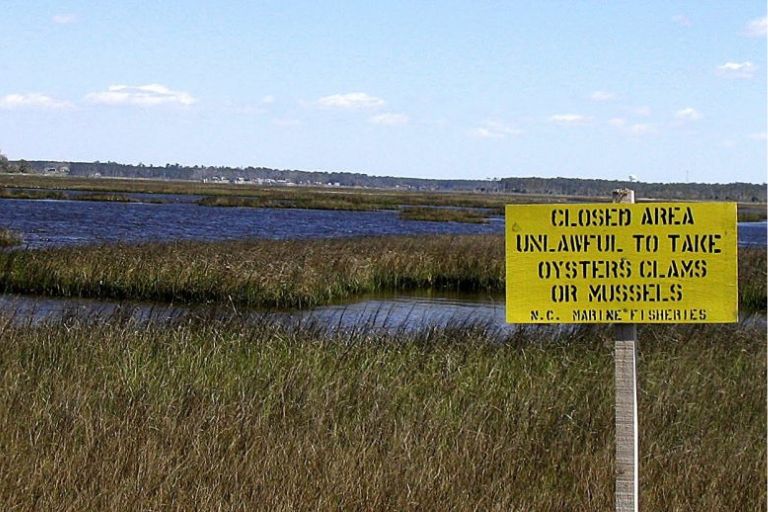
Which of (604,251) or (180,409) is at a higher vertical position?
(604,251)

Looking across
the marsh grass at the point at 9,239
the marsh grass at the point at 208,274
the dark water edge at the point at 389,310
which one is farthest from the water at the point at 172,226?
the dark water edge at the point at 389,310

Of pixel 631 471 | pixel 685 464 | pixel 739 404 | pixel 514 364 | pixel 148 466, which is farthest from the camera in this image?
pixel 514 364

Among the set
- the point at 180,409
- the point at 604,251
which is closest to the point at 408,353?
the point at 180,409

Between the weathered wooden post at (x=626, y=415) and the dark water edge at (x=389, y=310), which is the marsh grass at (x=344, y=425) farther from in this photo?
the dark water edge at (x=389, y=310)

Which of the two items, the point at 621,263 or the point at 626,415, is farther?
the point at 626,415

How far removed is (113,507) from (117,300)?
48.6 feet

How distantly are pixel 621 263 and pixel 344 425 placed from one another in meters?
2.56

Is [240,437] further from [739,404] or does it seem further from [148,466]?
[739,404]

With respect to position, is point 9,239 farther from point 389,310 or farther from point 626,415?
point 626,415

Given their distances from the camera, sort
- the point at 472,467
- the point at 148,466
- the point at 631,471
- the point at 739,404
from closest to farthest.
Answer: the point at 631,471 < the point at 148,466 < the point at 472,467 < the point at 739,404

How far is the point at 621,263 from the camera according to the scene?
162 inches

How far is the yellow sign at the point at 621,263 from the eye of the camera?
406 centimetres

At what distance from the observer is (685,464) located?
19.3 feet

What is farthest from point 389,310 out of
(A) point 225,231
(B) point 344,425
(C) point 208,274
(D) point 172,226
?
(D) point 172,226
